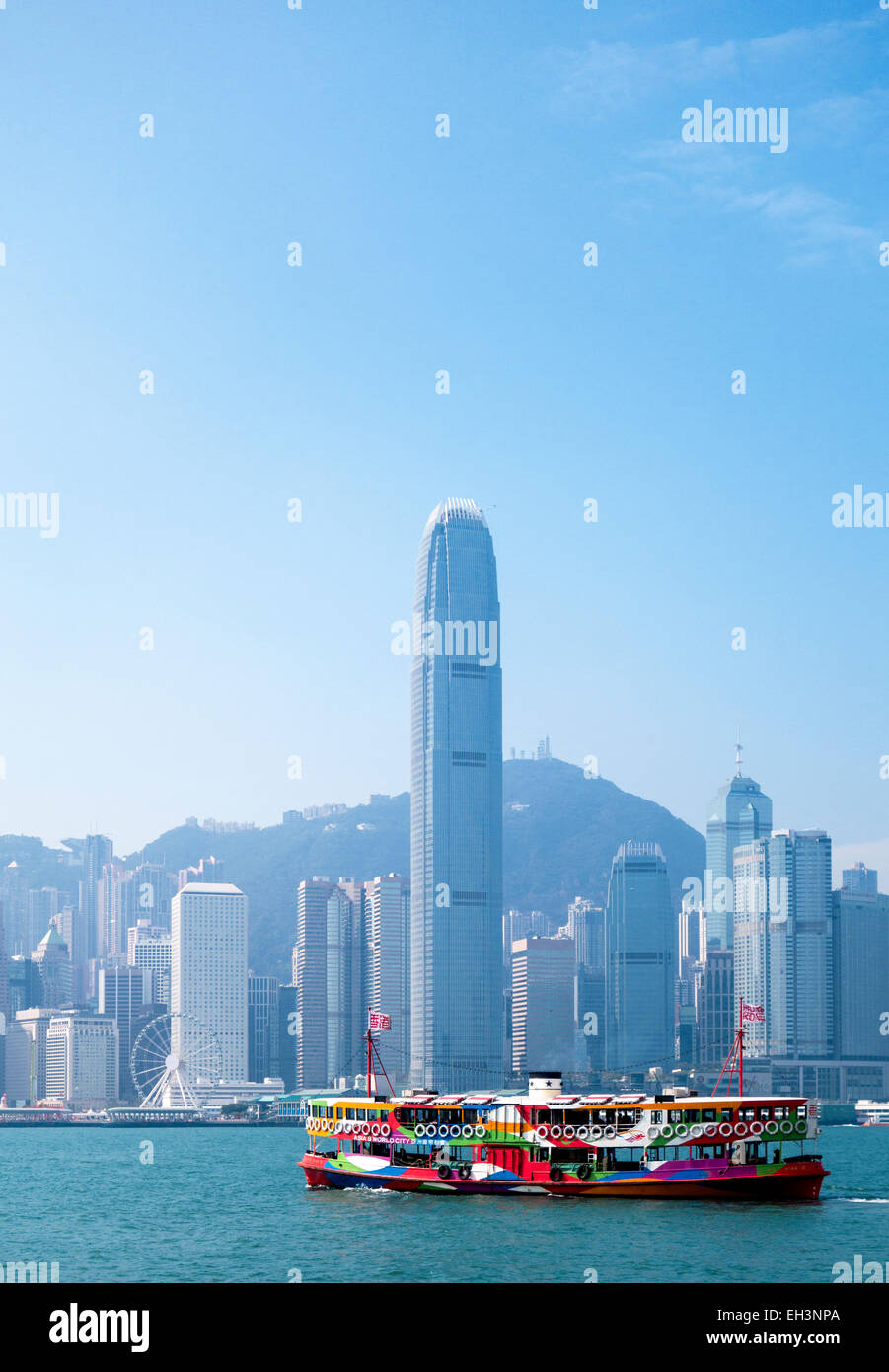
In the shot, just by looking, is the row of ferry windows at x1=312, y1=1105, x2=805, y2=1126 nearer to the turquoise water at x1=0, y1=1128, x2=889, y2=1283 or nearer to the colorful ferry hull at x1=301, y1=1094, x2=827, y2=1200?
the colorful ferry hull at x1=301, y1=1094, x2=827, y2=1200

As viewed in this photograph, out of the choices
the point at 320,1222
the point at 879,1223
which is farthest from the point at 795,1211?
the point at 320,1222

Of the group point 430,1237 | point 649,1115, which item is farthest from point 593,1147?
point 430,1237

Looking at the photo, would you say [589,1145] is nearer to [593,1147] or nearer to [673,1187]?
[593,1147]

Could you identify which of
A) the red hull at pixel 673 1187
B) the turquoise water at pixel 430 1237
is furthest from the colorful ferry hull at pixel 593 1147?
the turquoise water at pixel 430 1237

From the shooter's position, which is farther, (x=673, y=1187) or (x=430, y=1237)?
(x=673, y=1187)

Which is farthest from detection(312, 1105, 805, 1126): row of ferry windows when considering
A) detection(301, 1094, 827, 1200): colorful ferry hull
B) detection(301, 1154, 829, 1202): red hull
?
detection(301, 1154, 829, 1202): red hull

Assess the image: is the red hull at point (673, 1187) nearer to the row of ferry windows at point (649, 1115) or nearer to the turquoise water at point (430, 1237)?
the turquoise water at point (430, 1237)
